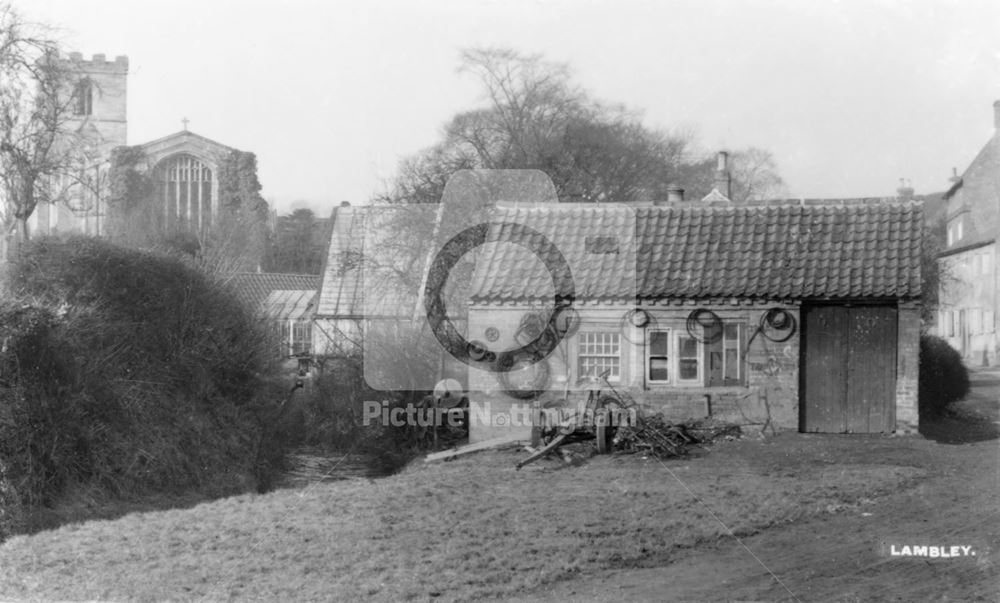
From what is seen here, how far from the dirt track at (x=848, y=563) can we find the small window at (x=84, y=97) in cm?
1519

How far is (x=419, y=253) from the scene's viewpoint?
2283 cm

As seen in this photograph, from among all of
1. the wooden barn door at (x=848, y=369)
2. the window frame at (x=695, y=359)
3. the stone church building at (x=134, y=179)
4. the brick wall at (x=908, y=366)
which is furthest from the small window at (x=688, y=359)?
the stone church building at (x=134, y=179)

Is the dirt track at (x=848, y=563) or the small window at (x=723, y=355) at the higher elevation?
the small window at (x=723, y=355)

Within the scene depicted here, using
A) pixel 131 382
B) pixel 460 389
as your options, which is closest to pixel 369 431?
pixel 460 389

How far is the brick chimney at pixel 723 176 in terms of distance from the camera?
979 inches

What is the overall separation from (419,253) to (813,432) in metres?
9.39

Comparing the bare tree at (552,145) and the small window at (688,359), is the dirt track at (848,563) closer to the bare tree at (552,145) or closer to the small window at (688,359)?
the small window at (688,359)

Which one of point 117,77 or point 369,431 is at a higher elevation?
point 117,77

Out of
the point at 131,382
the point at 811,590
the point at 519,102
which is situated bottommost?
the point at 811,590

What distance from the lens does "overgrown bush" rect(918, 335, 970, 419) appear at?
2234cm

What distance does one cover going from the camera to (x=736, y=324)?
1775 cm

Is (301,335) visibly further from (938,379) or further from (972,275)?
(972,275)

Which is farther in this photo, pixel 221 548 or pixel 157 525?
pixel 157 525

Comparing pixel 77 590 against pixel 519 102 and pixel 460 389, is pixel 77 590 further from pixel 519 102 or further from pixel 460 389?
pixel 519 102
